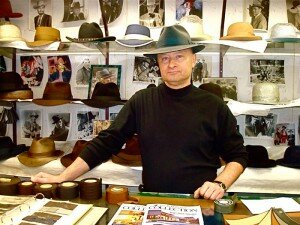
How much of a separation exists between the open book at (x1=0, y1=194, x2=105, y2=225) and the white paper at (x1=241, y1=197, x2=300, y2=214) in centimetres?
56

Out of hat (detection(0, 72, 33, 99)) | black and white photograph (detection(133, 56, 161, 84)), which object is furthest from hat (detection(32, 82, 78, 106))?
black and white photograph (detection(133, 56, 161, 84))

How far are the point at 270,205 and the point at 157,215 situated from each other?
444mm

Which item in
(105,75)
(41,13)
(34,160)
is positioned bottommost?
(34,160)

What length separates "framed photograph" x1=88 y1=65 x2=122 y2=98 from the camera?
297 centimetres

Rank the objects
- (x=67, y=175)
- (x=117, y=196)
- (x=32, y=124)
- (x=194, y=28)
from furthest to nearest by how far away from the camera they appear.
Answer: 1. (x=32, y=124)
2. (x=194, y=28)
3. (x=67, y=175)
4. (x=117, y=196)

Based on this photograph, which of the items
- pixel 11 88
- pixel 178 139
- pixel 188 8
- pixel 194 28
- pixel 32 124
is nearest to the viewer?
pixel 178 139

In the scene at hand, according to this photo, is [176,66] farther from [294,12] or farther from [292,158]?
[294,12]

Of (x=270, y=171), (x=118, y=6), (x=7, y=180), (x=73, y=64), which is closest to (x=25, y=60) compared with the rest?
(x=73, y=64)

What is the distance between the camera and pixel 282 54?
2.79m

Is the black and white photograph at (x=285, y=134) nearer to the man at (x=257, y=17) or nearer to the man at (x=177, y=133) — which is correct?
the man at (x=257, y=17)

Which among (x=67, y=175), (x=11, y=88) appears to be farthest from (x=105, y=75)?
(x=67, y=175)

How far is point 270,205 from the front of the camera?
1299mm

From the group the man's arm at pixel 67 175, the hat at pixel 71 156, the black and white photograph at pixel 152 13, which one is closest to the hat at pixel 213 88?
the black and white photograph at pixel 152 13

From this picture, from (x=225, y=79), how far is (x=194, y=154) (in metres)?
1.15
